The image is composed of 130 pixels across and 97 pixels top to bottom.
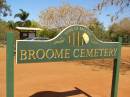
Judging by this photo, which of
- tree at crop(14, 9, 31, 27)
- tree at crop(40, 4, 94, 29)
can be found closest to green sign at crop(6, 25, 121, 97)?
tree at crop(40, 4, 94, 29)

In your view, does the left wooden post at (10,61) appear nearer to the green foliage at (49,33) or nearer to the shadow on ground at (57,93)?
the shadow on ground at (57,93)

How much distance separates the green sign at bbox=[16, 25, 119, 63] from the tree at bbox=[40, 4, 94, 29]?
45.0 m

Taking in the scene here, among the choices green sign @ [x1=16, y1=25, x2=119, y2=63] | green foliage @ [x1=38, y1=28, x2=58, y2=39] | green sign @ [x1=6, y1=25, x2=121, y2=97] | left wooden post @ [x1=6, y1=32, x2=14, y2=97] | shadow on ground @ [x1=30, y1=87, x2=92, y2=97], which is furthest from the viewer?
green foliage @ [x1=38, y1=28, x2=58, y2=39]

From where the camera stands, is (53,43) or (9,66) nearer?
(9,66)

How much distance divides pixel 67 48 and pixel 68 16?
47.3 m

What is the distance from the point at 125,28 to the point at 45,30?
68.9ft

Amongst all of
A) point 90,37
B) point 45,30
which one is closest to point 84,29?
point 90,37

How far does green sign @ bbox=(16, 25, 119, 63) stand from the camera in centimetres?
632

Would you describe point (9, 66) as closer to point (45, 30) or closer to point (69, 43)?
point (69, 43)

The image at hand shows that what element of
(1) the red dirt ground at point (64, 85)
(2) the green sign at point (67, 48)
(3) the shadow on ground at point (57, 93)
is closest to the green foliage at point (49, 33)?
(1) the red dirt ground at point (64, 85)

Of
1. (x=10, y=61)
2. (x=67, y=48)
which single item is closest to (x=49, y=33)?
(x=67, y=48)

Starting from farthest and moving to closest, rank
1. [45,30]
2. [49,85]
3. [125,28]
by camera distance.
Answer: [125,28], [45,30], [49,85]

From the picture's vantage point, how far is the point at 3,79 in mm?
11945

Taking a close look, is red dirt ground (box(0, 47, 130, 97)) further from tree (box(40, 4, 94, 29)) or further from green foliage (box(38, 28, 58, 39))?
green foliage (box(38, 28, 58, 39))
